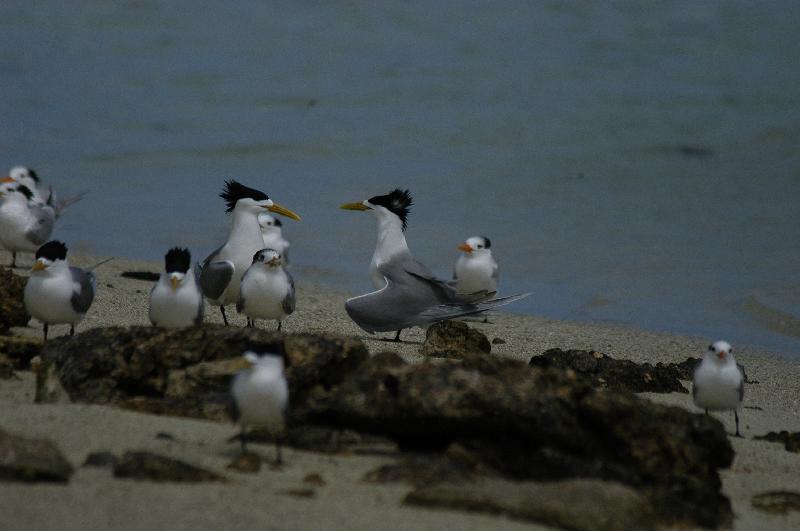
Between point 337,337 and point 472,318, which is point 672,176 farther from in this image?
point 337,337

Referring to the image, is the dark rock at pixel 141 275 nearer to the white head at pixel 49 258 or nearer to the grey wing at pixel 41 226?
the grey wing at pixel 41 226

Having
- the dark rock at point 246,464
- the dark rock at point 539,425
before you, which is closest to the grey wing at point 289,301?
the dark rock at point 539,425

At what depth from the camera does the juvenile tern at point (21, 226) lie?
11.4 meters

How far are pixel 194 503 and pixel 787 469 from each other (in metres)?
2.94

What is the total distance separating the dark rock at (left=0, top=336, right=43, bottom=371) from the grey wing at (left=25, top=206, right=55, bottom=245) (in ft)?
18.6

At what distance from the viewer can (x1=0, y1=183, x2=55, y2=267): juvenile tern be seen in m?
11.4

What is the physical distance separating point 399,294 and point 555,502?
4.73m

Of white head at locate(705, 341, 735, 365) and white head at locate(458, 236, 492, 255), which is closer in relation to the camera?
white head at locate(705, 341, 735, 365)

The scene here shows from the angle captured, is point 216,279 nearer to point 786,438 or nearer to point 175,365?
point 175,365

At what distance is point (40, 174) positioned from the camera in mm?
18000

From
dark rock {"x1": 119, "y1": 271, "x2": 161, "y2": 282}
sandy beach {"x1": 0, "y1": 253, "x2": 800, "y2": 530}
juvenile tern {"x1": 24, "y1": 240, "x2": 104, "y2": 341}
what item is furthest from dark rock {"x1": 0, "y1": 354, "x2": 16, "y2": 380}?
dark rock {"x1": 119, "y1": 271, "x2": 161, "y2": 282}

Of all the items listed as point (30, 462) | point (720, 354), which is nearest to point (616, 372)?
point (720, 354)

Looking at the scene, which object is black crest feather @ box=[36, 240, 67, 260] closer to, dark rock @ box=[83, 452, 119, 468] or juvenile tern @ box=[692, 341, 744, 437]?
dark rock @ box=[83, 452, 119, 468]

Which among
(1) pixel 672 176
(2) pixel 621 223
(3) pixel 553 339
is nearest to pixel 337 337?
(3) pixel 553 339
